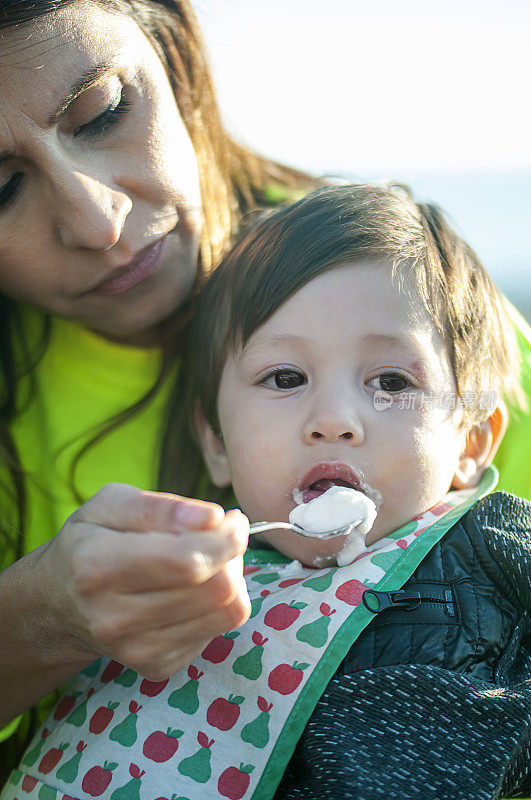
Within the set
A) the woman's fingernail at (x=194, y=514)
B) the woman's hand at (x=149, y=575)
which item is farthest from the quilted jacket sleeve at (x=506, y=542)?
the woman's fingernail at (x=194, y=514)

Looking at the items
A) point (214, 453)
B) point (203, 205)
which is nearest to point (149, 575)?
point (214, 453)

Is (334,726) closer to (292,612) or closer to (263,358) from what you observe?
(292,612)

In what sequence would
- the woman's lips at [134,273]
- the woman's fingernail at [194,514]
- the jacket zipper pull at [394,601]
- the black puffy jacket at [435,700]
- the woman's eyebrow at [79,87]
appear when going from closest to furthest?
the woman's fingernail at [194,514]
the black puffy jacket at [435,700]
the jacket zipper pull at [394,601]
the woman's eyebrow at [79,87]
the woman's lips at [134,273]

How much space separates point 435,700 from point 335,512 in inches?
14.6

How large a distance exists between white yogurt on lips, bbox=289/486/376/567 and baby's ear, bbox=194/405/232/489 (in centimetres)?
42

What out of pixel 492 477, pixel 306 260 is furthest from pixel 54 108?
pixel 492 477

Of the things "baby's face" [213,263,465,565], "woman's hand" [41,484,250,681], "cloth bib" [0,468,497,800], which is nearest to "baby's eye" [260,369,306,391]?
"baby's face" [213,263,465,565]

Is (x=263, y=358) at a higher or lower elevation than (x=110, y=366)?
higher

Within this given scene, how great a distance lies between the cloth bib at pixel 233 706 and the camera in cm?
137

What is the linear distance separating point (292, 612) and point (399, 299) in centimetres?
68

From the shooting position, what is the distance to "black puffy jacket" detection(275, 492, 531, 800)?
50.1 inches

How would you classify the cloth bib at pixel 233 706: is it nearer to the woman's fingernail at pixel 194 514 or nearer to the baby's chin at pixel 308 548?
the baby's chin at pixel 308 548

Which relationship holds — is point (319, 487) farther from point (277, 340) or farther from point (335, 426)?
point (277, 340)

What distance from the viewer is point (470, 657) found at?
138cm
